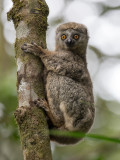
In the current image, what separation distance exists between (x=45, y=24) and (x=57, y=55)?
1015 millimetres

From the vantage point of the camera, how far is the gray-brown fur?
4.14m

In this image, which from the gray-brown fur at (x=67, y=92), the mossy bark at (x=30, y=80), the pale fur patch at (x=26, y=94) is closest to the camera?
Answer: the mossy bark at (x=30, y=80)

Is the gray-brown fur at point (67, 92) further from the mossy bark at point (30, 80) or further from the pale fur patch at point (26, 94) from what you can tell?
the pale fur patch at point (26, 94)

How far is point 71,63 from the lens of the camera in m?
4.76

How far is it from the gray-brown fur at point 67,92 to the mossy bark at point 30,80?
0.17 meters

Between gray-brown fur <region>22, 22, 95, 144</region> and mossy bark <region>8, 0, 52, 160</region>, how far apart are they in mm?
173

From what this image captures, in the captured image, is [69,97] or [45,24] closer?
[45,24]

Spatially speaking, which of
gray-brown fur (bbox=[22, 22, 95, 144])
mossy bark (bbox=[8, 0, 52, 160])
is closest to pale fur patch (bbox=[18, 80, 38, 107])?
mossy bark (bbox=[8, 0, 52, 160])

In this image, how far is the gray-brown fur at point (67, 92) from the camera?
13.6 feet

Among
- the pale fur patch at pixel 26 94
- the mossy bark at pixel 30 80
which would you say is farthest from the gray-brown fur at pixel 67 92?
the pale fur patch at pixel 26 94

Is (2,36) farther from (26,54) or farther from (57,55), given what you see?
(26,54)

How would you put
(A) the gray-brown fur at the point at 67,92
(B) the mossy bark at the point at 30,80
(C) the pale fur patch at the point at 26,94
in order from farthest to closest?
(A) the gray-brown fur at the point at 67,92 < (C) the pale fur patch at the point at 26,94 < (B) the mossy bark at the point at 30,80

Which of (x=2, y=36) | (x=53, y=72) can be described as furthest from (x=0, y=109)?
(x=2, y=36)

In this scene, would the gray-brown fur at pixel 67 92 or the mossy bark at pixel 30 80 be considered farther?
the gray-brown fur at pixel 67 92
